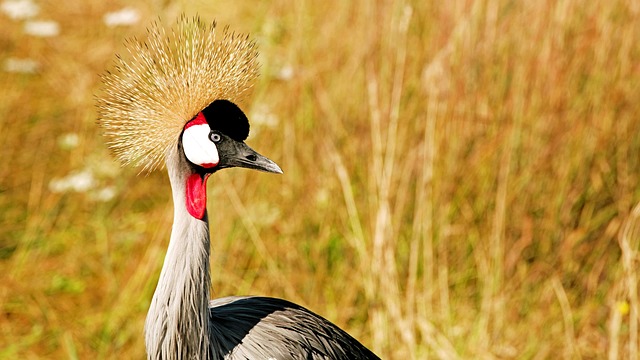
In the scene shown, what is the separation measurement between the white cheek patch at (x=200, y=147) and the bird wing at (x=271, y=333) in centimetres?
31

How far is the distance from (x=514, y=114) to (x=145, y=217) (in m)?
1.40

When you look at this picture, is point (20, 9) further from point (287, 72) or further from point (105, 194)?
point (287, 72)

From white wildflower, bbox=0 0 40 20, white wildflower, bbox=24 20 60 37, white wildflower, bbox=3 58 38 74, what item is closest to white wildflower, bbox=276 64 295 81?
white wildflower, bbox=24 20 60 37

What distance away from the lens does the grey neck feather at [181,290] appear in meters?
1.80

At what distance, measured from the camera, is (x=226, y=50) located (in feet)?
6.50

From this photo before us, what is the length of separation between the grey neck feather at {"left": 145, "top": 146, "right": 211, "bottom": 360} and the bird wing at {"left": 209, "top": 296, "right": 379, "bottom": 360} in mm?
50

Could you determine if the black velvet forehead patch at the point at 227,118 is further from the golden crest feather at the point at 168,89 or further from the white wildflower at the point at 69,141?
the white wildflower at the point at 69,141

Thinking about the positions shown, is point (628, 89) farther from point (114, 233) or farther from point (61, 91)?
point (61, 91)

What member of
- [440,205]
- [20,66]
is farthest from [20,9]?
[440,205]

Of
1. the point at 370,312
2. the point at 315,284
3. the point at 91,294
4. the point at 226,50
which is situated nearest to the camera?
the point at 226,50

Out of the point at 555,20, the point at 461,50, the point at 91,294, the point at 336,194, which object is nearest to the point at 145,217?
the point at 91,294

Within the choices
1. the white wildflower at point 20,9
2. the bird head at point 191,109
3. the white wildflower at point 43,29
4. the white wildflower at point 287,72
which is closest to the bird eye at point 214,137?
the bird head at point 191,109

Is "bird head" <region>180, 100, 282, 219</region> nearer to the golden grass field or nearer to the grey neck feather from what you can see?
the grey neck feather

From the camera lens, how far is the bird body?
71.1 inches
